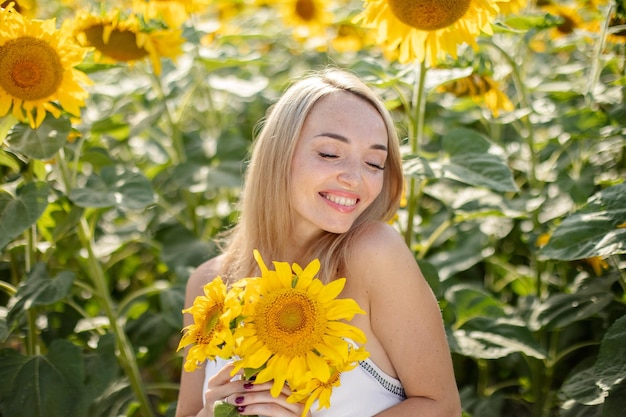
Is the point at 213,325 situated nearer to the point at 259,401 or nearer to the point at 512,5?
the point at 259,401

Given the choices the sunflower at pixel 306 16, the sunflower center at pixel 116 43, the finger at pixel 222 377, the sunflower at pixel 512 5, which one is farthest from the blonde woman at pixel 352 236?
the sunflower at pixel 306 16

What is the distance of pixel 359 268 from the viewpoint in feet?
5.44

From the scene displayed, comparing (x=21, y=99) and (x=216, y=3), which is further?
(x=216, y=3)

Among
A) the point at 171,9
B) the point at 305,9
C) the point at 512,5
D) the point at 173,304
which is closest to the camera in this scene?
the point at 173,304

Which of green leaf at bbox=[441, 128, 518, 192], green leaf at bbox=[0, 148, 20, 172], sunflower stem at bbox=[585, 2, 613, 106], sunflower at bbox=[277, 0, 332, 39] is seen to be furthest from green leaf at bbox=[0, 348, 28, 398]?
sunflower at bbox=[277, 0, 332, 39]

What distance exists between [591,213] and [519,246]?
0.90 m

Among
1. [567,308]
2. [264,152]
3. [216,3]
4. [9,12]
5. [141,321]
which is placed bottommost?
[141,321]

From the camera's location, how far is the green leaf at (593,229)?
1.81m

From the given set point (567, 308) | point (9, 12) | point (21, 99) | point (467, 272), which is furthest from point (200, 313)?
point (467, 272)

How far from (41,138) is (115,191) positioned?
0.30 metres

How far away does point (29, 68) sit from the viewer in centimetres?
183

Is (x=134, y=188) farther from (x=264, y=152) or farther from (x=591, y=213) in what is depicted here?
(x=591, y=213)

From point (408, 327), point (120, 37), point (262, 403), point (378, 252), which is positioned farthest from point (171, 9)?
point (262, 403)

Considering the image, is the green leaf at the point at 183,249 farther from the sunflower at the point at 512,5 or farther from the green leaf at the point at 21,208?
the sunflower at the point at 512,5
